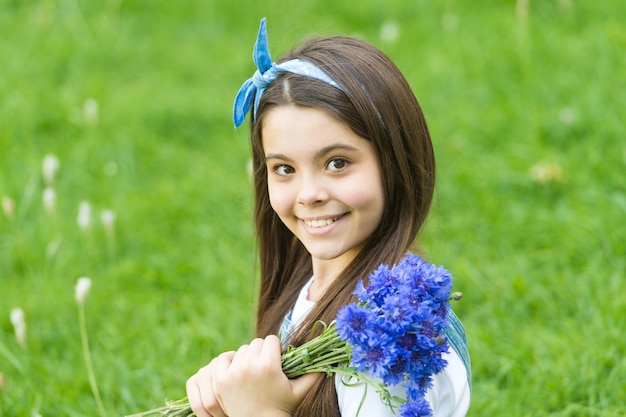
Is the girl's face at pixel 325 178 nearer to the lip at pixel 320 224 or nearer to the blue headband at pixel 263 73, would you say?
the lip at pixel 320 224

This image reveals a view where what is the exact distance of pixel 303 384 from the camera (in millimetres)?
2227

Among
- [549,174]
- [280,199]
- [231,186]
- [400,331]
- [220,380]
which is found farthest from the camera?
[231,186]

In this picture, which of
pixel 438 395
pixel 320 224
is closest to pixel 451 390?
pixel 438 395

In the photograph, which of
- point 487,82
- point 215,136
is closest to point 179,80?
point 215,136

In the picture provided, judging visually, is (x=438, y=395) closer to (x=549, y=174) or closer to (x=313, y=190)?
(x=313, y=190)

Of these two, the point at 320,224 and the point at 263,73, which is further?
the point at 263,73

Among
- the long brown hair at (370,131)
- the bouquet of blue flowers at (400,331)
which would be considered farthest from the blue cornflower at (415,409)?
the long brown hair at (370,131)

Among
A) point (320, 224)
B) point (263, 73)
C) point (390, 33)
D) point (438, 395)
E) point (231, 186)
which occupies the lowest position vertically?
point (438, 395)

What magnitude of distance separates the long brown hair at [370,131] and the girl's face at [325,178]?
31 mm

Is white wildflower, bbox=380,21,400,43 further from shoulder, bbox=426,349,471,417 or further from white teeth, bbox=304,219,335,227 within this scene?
shoulder, bbox=426,349,471,417

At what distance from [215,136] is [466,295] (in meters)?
2.10

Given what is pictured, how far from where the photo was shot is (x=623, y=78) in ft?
16.3

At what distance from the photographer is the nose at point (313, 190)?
2.31 m

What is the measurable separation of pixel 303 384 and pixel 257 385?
11cm
